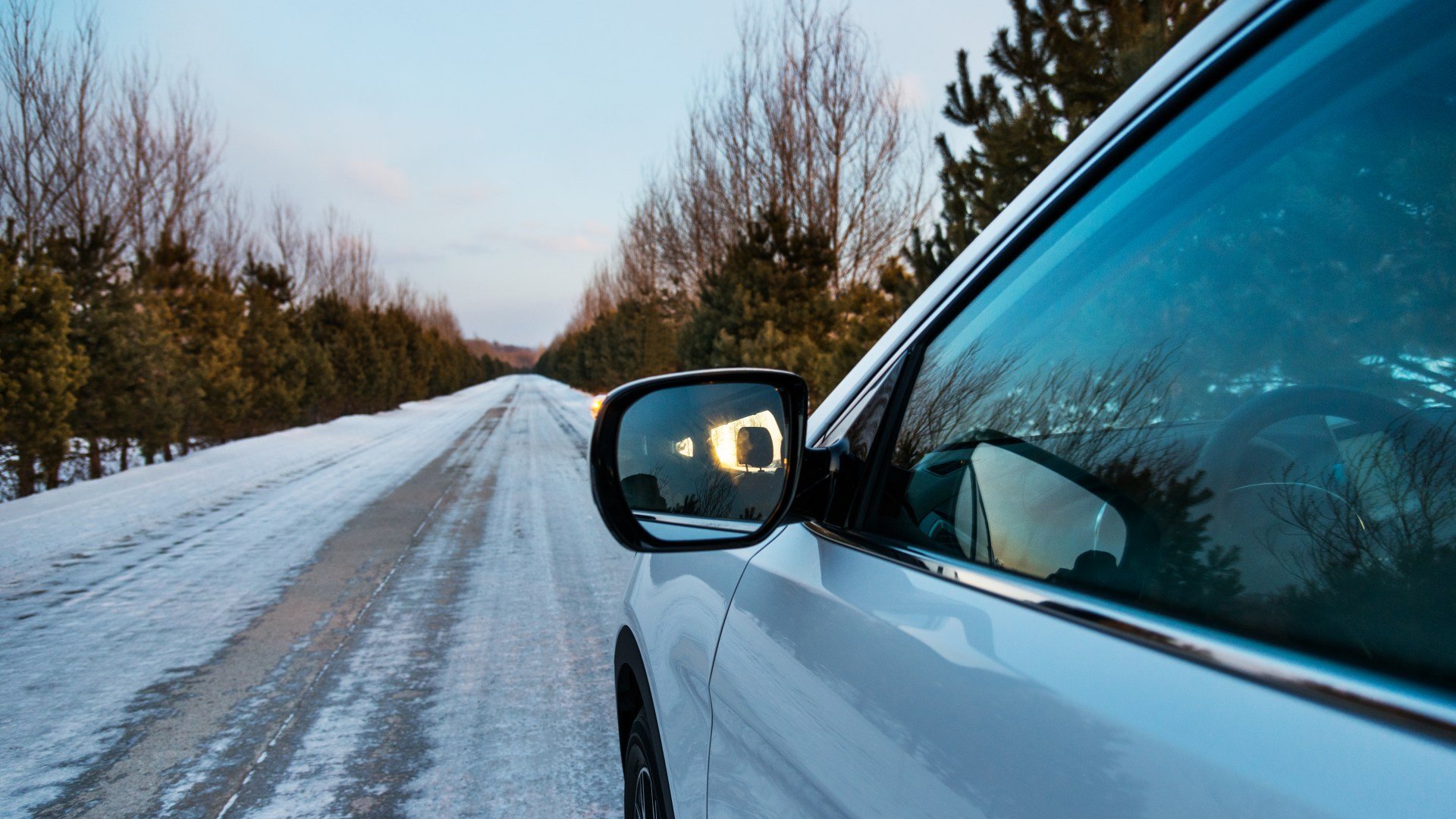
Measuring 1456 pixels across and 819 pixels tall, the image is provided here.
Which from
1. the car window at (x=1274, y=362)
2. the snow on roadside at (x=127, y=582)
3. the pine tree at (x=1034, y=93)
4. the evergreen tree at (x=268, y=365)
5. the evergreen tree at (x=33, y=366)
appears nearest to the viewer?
the car window at (x=1274, y=362)

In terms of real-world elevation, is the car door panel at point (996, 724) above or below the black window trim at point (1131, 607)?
below

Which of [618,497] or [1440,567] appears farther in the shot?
[618,497]

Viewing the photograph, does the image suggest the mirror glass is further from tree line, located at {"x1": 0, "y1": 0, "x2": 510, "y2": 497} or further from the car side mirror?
tree line, located at {"x1": 0, "y1": 0, "x2": 510, "y2": 497}

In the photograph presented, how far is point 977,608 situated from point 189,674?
471 centimetres

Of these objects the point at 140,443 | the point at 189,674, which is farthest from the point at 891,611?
the point at 140,443

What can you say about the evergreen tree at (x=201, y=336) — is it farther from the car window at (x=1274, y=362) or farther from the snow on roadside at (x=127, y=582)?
the car window at (x=1274, y=362)

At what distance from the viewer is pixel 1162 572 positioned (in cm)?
79

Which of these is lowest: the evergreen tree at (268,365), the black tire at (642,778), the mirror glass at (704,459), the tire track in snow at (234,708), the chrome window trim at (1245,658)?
the tire track in snow at (234,708)

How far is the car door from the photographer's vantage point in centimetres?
59

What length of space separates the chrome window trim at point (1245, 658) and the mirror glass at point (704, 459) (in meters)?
0.43

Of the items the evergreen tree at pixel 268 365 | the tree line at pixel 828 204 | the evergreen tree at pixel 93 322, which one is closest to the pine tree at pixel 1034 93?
the tree line at pixel 828 204

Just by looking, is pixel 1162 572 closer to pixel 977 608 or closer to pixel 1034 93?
pixel 977 608

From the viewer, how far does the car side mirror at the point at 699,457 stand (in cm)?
134

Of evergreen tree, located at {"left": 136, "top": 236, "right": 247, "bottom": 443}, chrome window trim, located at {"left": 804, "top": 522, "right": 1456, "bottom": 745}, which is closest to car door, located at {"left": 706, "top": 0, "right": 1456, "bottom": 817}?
chrome window trim, located at {"left": 804, "top": 522, "right": 1456, "bottom": 745}
